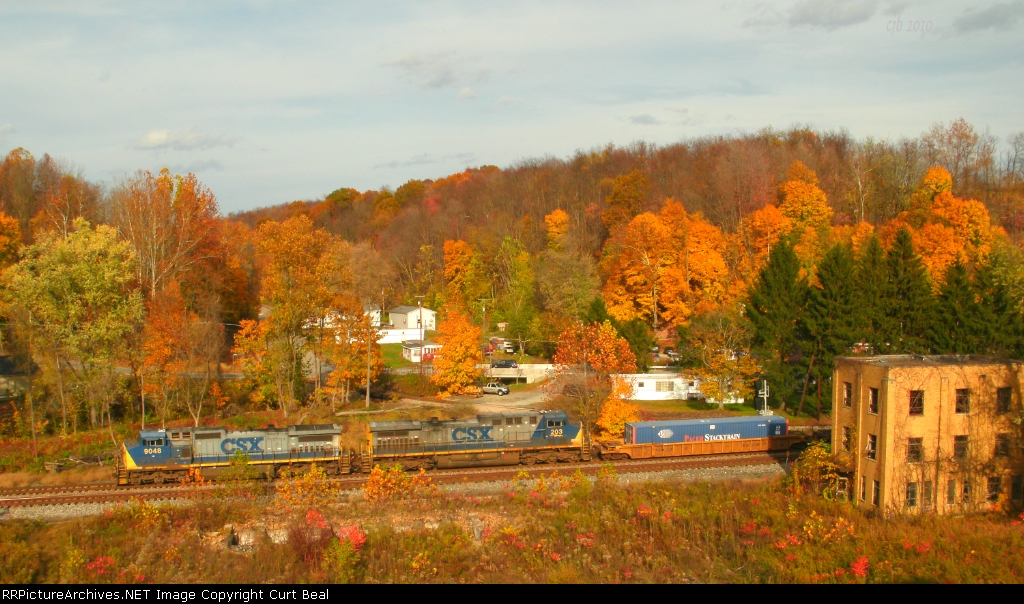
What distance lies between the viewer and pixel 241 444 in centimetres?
2909

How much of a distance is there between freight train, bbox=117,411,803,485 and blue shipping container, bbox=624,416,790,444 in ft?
0.15

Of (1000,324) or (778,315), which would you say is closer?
(1000,324)

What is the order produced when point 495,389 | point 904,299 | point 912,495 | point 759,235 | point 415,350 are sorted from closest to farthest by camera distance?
point 912,495 < point 904,299 < point 495,389 < point 415,350 < point 759,235

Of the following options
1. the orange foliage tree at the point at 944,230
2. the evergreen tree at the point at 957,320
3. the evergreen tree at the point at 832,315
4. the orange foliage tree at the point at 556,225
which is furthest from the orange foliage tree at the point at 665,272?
the evergreen tree at the point at 957,320

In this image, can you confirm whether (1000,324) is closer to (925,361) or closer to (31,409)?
(925,361)

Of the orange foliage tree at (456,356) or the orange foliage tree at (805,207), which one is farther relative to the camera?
the orange foliage tree at (805,207)

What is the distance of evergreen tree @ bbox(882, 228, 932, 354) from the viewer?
41.7 meters

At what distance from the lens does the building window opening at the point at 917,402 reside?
→ 82.7 ft

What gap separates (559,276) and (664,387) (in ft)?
58.7

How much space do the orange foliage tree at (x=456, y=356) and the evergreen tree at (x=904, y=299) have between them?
84.7 feet

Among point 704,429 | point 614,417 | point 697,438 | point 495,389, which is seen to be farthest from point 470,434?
point 495,389
